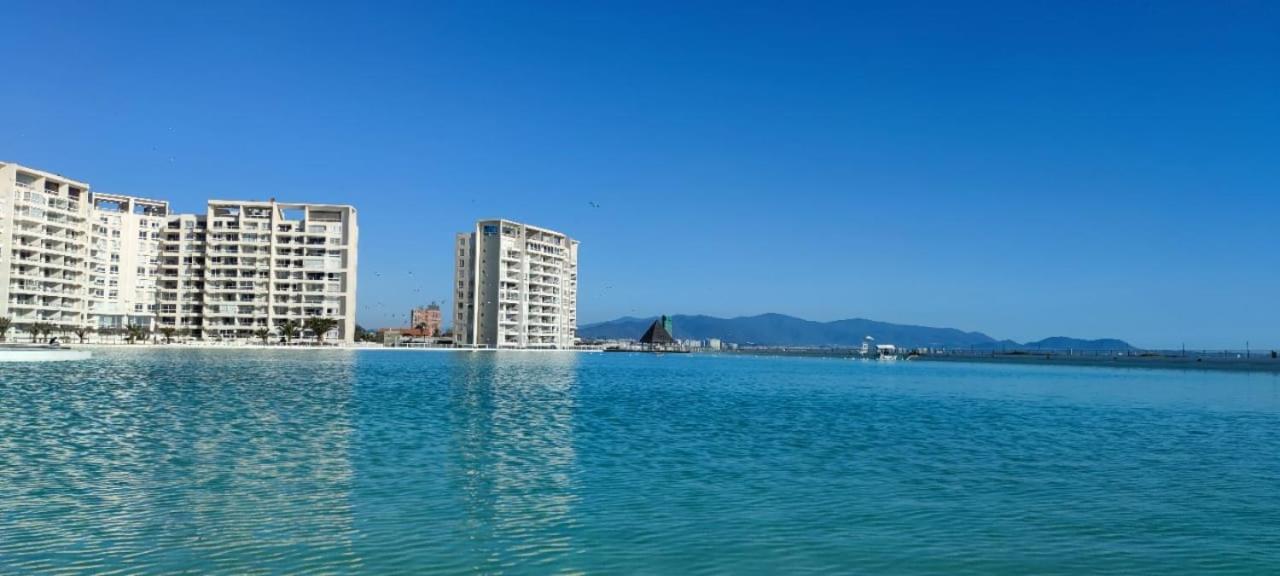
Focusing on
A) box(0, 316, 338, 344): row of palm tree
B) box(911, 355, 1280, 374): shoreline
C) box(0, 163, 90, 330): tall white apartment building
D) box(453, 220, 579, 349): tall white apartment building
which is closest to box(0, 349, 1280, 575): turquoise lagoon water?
box(911, 355, 1280, 374): shoreline

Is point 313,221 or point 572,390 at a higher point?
point 313,221

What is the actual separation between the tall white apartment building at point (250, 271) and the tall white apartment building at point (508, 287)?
27458mm

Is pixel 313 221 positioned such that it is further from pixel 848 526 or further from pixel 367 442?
pixel 848 526

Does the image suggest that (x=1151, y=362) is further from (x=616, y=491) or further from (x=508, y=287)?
(x=616, y=491)

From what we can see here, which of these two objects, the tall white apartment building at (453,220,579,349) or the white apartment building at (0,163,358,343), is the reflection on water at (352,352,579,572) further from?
the tall white apartment building at (453,220,579,349)

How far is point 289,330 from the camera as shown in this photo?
13600 cm

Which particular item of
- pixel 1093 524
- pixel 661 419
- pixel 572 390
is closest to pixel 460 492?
pixel 1093 524

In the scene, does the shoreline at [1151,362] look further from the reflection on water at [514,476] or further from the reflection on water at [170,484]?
the reflection on water at [170,484]

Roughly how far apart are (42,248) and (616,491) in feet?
411

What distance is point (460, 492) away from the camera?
1569cm

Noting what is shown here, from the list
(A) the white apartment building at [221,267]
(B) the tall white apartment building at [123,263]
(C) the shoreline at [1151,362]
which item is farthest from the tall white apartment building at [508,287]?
(C) the shoreline at [1151,362]

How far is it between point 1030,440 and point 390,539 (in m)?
19.5

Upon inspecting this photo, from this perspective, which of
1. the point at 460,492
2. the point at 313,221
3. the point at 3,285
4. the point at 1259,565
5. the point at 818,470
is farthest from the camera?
the point at 313,221

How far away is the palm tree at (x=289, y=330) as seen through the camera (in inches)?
5359
